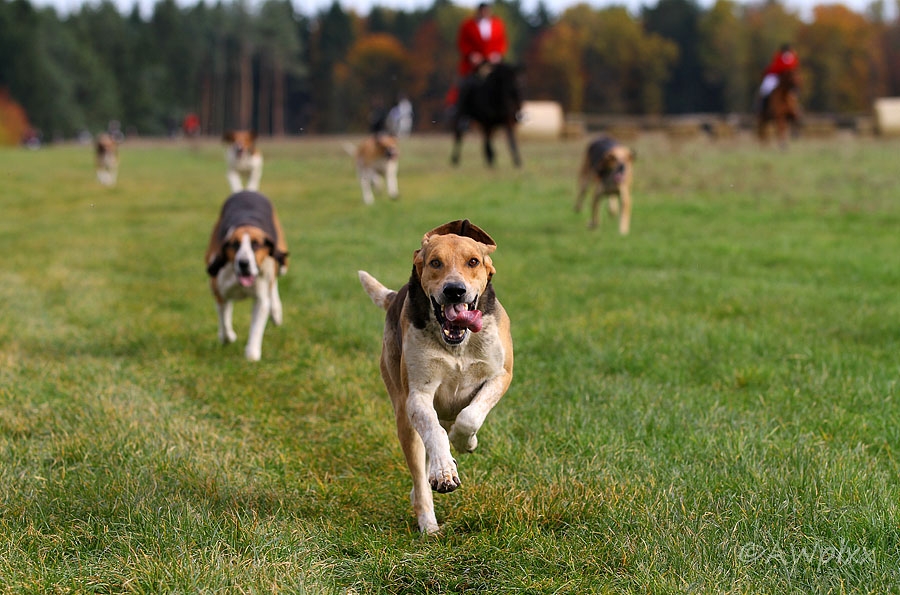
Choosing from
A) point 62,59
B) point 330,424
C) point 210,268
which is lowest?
point 330,424

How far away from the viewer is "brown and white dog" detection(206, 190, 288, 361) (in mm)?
7352

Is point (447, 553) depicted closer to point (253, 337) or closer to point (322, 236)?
point (253, 337)

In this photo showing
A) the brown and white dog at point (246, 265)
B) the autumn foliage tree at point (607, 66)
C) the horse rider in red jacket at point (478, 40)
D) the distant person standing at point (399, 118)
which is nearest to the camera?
the brown and white dog at point (246, 265)

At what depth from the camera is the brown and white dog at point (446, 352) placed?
3.78m

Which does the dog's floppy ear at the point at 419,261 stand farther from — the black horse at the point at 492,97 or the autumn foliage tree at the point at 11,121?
the autumn foliage tree at the point at 11,121

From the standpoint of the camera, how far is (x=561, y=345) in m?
7.24

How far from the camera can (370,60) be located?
10206cm

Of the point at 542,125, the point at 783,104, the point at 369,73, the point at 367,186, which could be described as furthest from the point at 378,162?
the point at 369,73

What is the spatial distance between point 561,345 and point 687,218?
7758mm

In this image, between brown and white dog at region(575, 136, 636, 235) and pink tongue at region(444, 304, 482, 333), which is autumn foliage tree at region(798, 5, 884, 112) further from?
pink tongue at region(444, 304, 482, 333)

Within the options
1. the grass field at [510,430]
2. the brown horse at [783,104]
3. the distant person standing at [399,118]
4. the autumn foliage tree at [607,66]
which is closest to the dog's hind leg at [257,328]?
the grass field at [510,430]

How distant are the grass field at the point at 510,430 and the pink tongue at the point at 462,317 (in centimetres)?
86

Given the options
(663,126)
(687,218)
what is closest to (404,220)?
(687,218)

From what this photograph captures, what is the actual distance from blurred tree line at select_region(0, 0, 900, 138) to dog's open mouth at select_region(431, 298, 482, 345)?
246 feet
